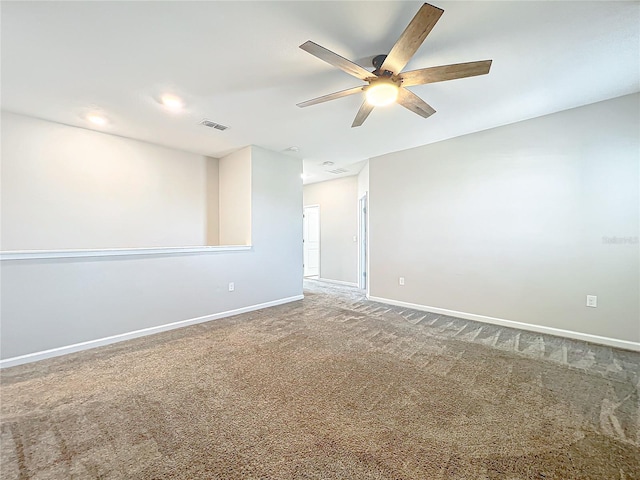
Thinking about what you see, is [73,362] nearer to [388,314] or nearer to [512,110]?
[388,314]

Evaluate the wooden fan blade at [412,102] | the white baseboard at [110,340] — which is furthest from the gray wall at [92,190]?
the wooden fan blade at [412,102]

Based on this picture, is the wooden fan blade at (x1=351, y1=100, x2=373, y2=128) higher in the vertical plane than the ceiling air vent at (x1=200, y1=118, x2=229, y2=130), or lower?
lower

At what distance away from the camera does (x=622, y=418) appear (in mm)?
1690

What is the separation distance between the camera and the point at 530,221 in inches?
130

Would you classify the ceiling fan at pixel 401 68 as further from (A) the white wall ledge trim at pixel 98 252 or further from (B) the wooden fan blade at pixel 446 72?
(A) the white wall ledge trim at pixel 98 252

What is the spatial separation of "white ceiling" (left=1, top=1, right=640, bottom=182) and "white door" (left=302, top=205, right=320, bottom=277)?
13.4ft

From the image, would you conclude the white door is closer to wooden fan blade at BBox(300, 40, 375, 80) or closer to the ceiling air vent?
the ceiling air vent

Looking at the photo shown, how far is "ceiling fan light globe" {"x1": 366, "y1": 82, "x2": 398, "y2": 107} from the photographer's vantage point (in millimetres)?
2041

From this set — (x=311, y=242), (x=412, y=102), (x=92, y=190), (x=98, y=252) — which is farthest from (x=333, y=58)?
(x=311, y=242)

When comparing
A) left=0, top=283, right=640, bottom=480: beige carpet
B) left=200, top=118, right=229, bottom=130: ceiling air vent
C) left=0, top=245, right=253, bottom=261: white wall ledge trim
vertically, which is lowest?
left=0, top=283, right=640, bottom=480: beige carpet

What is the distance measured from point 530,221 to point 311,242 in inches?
202

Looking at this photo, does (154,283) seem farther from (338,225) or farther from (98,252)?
(338,225)

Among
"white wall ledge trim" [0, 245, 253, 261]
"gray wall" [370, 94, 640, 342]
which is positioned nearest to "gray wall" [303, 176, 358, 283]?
"gray wall" [370, 94, 640, 342]

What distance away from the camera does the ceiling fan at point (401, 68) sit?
4.91ft
